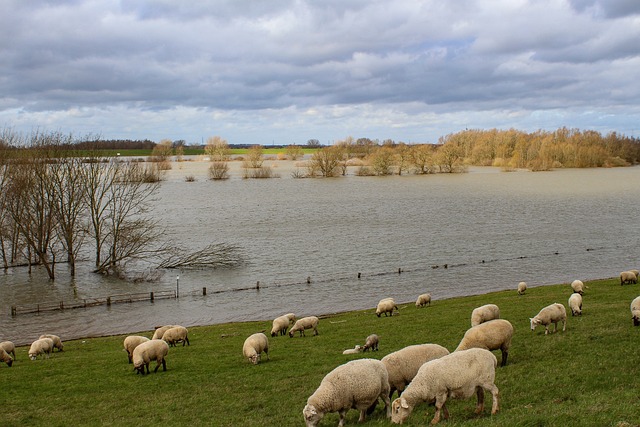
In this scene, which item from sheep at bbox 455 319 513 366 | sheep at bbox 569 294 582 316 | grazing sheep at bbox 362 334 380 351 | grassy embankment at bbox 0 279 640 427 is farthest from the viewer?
sheep at bbox 569 294 582 316

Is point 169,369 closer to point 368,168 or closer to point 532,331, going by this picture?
point 532,331

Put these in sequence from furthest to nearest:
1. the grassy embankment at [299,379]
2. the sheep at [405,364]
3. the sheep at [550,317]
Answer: the sheep at [550,317], the sheep at [405,364], the grassy embankment at [299,379]

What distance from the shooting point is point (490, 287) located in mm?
43688

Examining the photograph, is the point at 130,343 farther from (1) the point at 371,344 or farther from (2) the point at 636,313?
(2) the point at 636,313

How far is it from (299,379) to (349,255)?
40.7 m

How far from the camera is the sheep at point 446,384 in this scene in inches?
456

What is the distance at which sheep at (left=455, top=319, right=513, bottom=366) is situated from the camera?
50.0ft

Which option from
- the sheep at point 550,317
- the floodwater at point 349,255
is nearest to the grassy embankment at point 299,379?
the sheep at point 550,317

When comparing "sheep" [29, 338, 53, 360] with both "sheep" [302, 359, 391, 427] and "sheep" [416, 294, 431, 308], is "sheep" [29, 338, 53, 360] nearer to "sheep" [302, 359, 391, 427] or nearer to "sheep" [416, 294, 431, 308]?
"sheep" [302, 359, 391, 427]

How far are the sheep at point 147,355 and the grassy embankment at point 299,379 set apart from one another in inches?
20.5

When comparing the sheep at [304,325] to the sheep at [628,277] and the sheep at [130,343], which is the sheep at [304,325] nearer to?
the sheep at [130,343]

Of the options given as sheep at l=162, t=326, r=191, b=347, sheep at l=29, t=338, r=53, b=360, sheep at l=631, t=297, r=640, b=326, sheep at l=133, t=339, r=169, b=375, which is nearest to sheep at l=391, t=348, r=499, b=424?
sheep at l=631, t=297, r=640, b=326

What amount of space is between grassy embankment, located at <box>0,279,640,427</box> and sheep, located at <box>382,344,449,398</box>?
790 mm

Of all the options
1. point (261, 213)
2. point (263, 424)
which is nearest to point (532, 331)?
point (263, 424)
